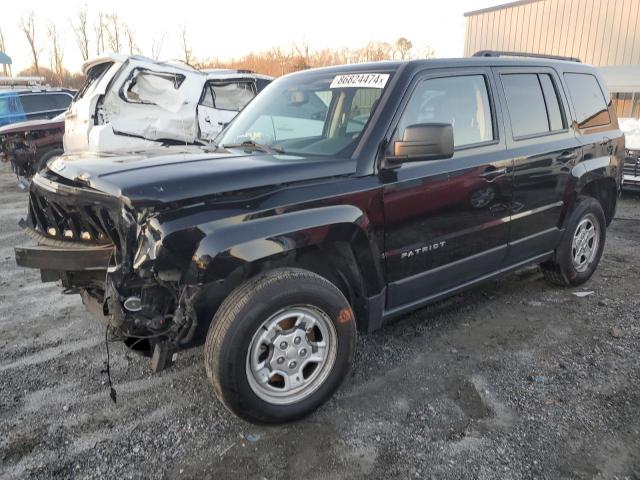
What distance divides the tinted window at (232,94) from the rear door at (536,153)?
574cm

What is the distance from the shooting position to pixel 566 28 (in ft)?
57.4

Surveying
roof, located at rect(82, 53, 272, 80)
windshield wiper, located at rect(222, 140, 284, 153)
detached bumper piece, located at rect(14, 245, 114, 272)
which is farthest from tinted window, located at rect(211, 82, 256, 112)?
detached bumper piece, located at rect(14, 245, 114, 272)

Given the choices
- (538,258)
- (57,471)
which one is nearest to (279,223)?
(57,471)

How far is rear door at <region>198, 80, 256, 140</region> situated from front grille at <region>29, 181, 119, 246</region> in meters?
5.22

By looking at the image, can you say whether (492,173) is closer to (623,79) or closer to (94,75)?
(94,75)

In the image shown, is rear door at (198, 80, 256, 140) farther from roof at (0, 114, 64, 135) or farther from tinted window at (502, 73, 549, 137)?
tinted window at (502, 73, 549, 137)

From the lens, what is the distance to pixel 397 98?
9.88ft

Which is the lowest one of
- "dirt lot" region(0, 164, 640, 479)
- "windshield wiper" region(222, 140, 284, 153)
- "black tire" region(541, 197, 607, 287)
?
"dirt lot" region(0, 164, 640, 479)

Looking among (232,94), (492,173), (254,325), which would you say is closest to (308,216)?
(254,325)

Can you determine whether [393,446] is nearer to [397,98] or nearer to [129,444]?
[129,444]

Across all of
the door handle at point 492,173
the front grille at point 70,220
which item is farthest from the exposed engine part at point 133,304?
the door handle at point 492,173

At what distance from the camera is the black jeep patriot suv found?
2395 mm

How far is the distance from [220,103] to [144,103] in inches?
50.2

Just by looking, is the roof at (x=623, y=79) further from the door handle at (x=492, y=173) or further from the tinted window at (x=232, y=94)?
the door handle at (x=492, y=173)
